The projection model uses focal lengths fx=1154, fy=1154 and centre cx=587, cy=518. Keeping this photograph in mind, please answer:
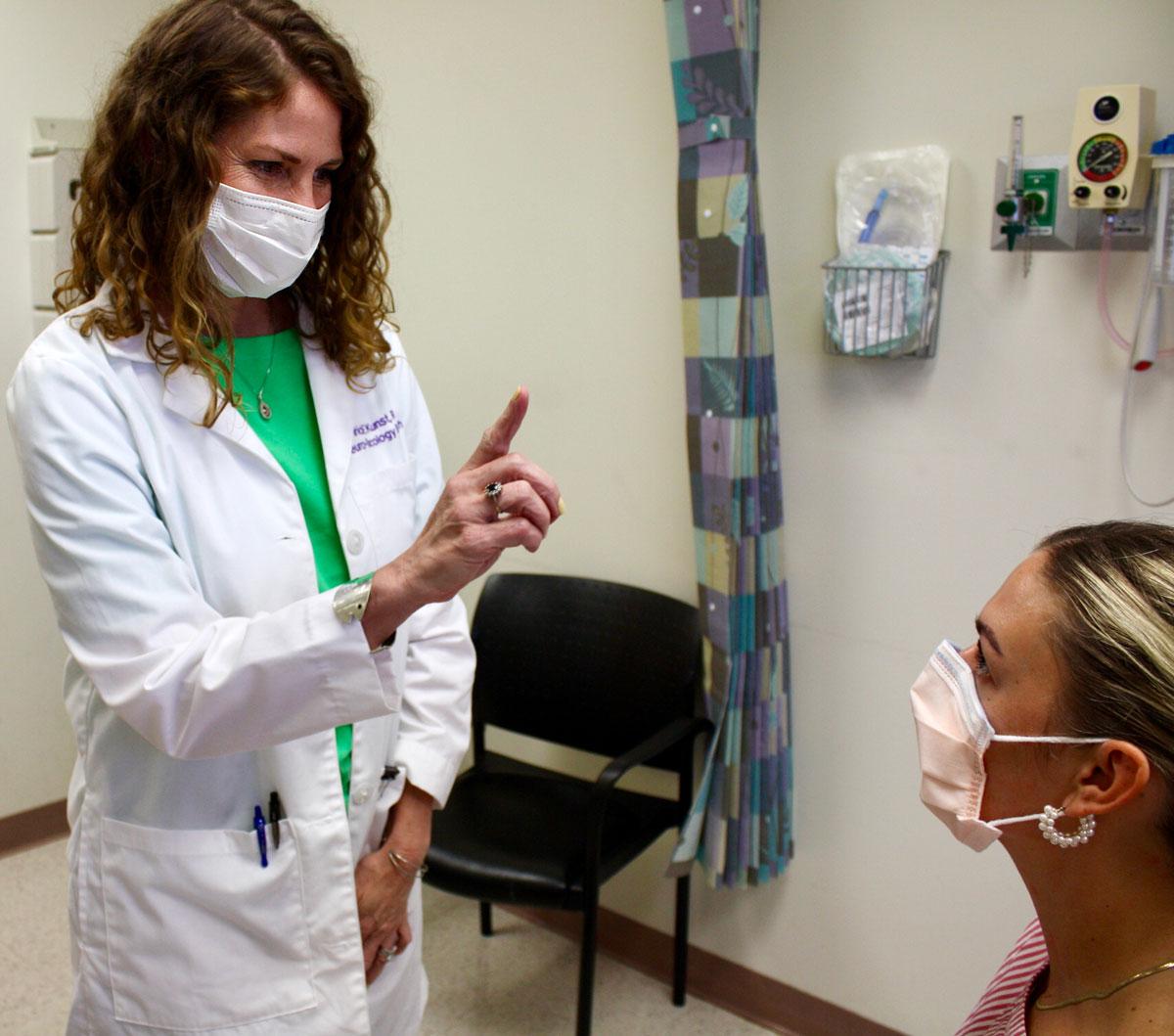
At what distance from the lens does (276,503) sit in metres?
A: 1.33

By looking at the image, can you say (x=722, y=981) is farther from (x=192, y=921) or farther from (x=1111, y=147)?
(x=1111, y=147)

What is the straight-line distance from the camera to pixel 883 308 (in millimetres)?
1994

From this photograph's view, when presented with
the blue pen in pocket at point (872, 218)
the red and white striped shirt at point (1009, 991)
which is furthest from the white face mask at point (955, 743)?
the blue pen in pocket at point (872, 218)

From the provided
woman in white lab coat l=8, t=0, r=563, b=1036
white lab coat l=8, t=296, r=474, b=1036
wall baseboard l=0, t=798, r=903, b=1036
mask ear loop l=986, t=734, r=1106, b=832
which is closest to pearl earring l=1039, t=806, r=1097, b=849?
mask ear loop l=986, t=734, r=1106, b=832

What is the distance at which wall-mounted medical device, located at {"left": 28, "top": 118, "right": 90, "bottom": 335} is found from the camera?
2.92 meters

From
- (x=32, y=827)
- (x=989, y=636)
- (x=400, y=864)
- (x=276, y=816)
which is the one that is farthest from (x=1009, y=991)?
(x=32, y=827)

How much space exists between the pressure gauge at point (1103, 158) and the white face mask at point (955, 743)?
929mm

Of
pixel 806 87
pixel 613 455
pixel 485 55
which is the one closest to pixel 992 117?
pixel 806 87

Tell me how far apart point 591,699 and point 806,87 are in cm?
130

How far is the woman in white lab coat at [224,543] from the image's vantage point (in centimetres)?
118

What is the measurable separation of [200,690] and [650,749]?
116 centimetres

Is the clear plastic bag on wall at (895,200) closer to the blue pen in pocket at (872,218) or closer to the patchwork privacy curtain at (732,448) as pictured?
the blue pen in pocket at (872,218)

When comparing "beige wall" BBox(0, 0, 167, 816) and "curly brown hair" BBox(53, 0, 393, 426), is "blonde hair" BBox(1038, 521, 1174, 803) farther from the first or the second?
"beige wall" BBox(0, 0, 167, 816)

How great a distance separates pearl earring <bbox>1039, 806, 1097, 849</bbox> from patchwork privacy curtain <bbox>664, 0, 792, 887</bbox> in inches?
44.2
